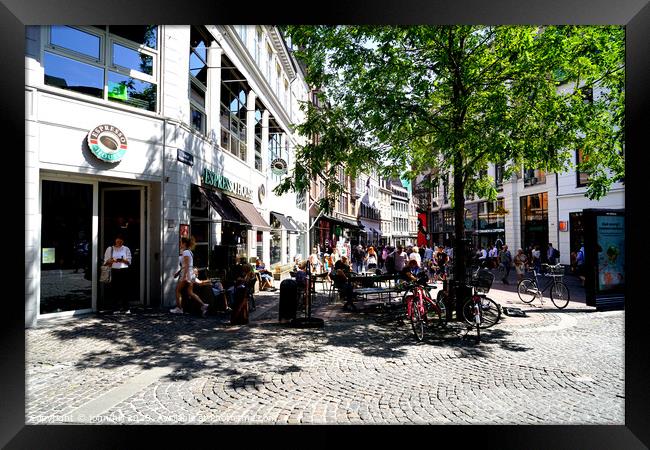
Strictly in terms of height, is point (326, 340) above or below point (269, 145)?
below

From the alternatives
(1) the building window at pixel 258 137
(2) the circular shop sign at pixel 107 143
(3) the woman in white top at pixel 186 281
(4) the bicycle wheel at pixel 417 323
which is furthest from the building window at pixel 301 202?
(4) the bicycle wheel at pixel 417 323

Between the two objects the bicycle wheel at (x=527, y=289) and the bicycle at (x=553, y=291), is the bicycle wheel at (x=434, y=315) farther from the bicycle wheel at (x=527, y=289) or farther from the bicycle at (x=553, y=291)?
the bicycle wheel at (x=527, y=289)

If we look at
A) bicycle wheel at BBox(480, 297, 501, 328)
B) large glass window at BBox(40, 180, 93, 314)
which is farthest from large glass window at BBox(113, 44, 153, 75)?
bicycle wheel at BBox(480, 297, 501, 328)

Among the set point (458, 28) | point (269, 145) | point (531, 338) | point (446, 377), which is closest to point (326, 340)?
point (446, 377)

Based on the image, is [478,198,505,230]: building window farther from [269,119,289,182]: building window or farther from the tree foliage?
the tree foliage

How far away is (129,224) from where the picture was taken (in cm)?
1020

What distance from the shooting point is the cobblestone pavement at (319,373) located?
13.5 ft

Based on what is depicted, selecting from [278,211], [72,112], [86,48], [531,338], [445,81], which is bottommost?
[531,338]

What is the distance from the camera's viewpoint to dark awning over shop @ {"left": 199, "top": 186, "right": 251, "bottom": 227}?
38.9ft

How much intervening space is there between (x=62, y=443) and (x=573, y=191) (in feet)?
84.2

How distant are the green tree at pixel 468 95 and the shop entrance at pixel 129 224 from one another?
4305mm

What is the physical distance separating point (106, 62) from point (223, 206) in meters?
5.14

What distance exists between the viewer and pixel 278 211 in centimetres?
2317
